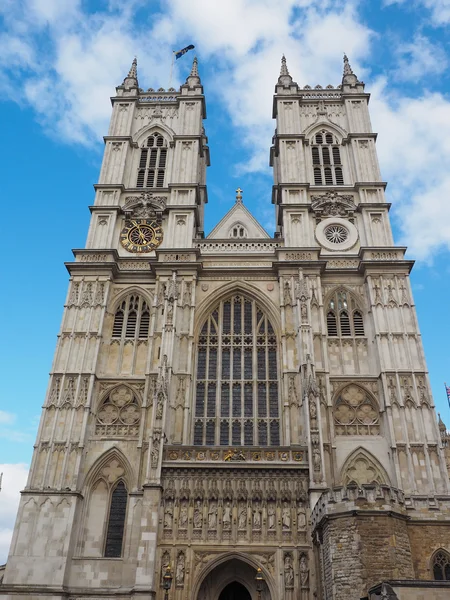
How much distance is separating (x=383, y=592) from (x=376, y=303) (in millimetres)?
15376

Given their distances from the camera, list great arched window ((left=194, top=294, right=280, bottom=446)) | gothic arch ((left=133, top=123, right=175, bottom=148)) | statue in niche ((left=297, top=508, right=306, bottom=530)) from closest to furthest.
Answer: statue in niche ((left=297, top=508, right=306, bottom=530)) < great arched window ((left=194, top=294, right=280, bottom=446)) < gothic arch ((left=133, top=123, right=175, bottom=148))

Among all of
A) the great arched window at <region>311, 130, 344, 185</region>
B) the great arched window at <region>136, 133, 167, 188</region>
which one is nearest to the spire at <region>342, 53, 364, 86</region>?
the great arched window at <region>311, 130, 344, 185</region>

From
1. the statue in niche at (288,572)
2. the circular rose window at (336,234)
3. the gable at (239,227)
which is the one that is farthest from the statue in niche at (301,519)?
the gable at (239,227)

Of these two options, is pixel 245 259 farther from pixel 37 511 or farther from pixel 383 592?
pixel 383 592

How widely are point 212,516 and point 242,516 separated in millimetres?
1104

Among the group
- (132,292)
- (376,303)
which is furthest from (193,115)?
(376,303)

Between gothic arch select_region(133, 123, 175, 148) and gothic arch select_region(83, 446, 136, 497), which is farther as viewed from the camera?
gothic arch select_region(133, 123, 175, 148)

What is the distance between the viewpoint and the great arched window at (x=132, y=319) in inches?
1061

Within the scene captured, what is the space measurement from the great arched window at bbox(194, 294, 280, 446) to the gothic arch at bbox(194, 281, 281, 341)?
0.25m

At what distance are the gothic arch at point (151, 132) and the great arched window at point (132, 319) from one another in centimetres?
1120

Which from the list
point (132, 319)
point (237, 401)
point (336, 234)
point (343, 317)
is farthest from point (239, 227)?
point (237, 401)

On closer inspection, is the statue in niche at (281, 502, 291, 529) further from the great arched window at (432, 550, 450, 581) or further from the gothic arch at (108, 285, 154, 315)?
the gothic arch at (108, 285, 154, 315)

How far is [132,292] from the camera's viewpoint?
28.1 m

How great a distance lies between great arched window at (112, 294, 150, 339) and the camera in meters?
27.0
